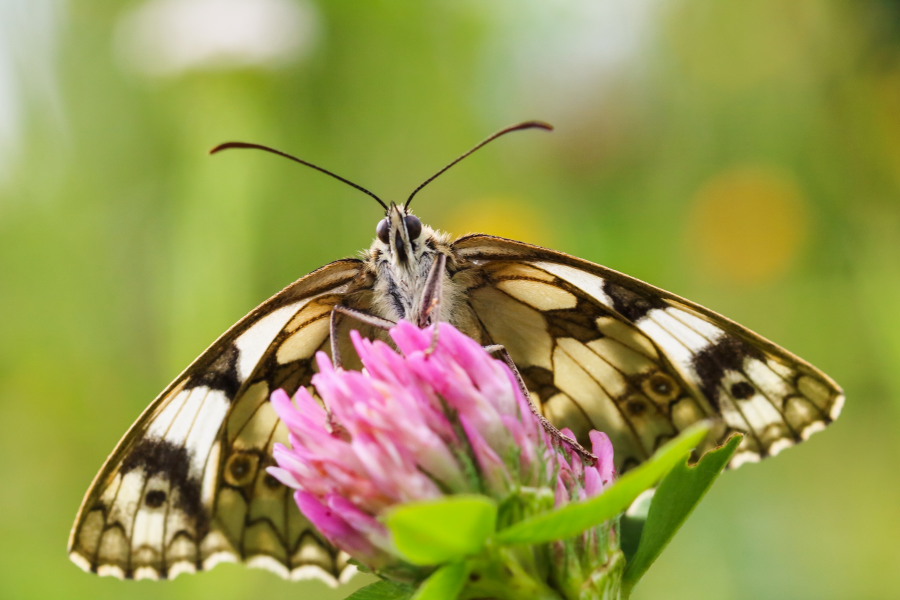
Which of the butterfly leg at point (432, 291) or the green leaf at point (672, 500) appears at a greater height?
the butterfly leg at point (432, 291)

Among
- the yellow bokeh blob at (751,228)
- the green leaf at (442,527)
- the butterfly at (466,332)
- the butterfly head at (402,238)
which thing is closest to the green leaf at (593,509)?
the green leaf at (442,527)

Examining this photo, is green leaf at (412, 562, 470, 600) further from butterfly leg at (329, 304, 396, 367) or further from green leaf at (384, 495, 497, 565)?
butterfly leg at (329, 304, 396, 367)

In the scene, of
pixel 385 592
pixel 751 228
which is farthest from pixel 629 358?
pixel 751 228

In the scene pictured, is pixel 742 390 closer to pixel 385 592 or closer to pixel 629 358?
pixel 629 358

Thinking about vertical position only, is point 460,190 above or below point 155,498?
above

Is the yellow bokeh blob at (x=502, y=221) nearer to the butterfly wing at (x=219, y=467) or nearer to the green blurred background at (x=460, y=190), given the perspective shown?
the green blurred background at (x=460, y=190)

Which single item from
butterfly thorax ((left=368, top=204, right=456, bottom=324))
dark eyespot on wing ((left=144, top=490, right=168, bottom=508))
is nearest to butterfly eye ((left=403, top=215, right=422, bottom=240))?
butterfly thorax ((left=368, top=204, right=456, bottom=324))

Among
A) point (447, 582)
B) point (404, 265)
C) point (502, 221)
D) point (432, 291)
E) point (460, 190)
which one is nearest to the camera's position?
point (447, 582)
